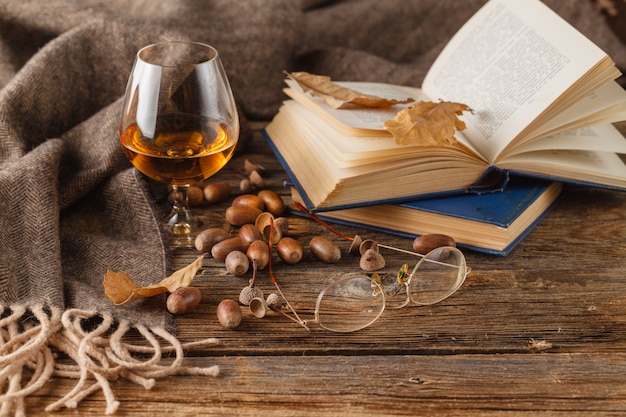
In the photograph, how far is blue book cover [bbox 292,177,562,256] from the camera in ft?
4.09

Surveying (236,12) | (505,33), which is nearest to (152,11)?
(236,12)

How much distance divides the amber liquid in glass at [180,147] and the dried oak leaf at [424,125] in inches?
11.1

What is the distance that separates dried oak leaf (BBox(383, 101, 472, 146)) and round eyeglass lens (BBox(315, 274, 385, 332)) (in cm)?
28

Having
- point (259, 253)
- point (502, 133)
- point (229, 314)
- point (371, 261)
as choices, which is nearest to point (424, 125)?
point (502, 133)

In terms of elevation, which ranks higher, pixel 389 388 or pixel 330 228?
pixel 389 388

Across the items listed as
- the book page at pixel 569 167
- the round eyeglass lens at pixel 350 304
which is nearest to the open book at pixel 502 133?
the book page at pixel 569 167

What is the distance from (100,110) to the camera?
1.56m

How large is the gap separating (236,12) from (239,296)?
0.93 m

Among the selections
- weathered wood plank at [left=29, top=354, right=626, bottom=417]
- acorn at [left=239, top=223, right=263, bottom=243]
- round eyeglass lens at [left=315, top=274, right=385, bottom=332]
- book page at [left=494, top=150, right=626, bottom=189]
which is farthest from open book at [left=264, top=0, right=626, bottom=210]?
weathered wood plank at [left=29, top=354, right=626, bottom=417]

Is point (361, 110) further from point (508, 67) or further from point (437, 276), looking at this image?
point (437, 276)

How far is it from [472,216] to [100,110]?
805 millimetres

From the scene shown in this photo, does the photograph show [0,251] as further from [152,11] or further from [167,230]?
[152,11]

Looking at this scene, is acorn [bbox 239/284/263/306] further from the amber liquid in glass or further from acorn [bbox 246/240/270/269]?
the amber liquid in glass

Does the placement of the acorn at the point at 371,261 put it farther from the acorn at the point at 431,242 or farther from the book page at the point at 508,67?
the book page at the point at 508,67
